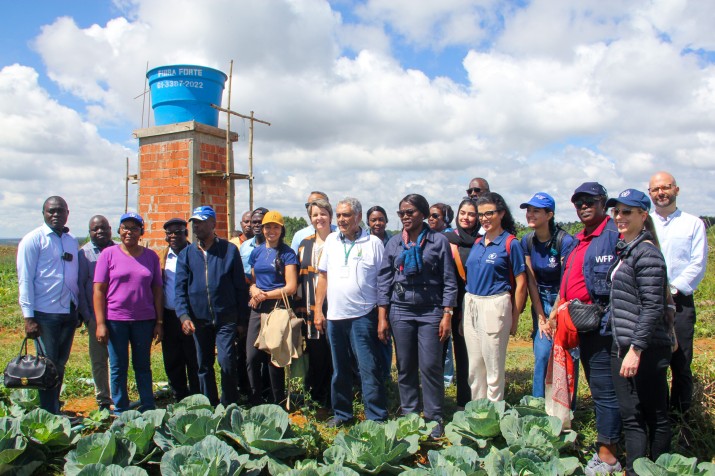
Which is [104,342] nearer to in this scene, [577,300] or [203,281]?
[203,281]

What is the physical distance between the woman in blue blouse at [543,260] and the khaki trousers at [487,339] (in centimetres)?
30

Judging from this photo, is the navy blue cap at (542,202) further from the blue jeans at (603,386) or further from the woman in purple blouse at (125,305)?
the woman in purple blouse at (125,305)

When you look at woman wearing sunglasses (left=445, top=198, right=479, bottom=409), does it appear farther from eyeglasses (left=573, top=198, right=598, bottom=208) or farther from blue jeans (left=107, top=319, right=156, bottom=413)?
blue jeans (left=107, top=319, right=156, bottom=413)

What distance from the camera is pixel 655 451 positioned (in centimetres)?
313

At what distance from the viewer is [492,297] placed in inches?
153

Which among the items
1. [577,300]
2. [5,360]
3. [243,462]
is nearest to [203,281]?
[243,462]

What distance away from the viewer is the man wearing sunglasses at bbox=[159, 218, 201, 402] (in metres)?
4.83

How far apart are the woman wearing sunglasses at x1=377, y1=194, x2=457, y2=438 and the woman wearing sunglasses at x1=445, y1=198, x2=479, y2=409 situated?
15.5 inches

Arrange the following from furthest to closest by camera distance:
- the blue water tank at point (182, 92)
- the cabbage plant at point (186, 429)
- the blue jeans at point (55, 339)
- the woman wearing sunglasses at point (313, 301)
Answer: the blue water tank at point (182, 92) < the woman wearing sunglasses at point (313, 301) < the blue jeans at point (55, 339) < the cabbage plant at point (186, 429)

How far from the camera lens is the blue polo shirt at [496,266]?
3.90m

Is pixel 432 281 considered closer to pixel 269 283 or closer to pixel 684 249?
pixel 269 283

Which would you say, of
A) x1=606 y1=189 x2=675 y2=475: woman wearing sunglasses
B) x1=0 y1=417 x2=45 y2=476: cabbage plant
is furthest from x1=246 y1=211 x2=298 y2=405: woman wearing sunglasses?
x1=606 y1=189 x2=675 y2=475: woman wearing sunglasses

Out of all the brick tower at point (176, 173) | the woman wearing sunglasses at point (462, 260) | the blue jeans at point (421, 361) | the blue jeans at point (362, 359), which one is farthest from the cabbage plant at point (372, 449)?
the brick tower at point (176, 173)

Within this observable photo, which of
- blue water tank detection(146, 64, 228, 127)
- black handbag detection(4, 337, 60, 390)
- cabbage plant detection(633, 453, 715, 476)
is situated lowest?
cabbage plant detection(633, 453, 715, 476)
